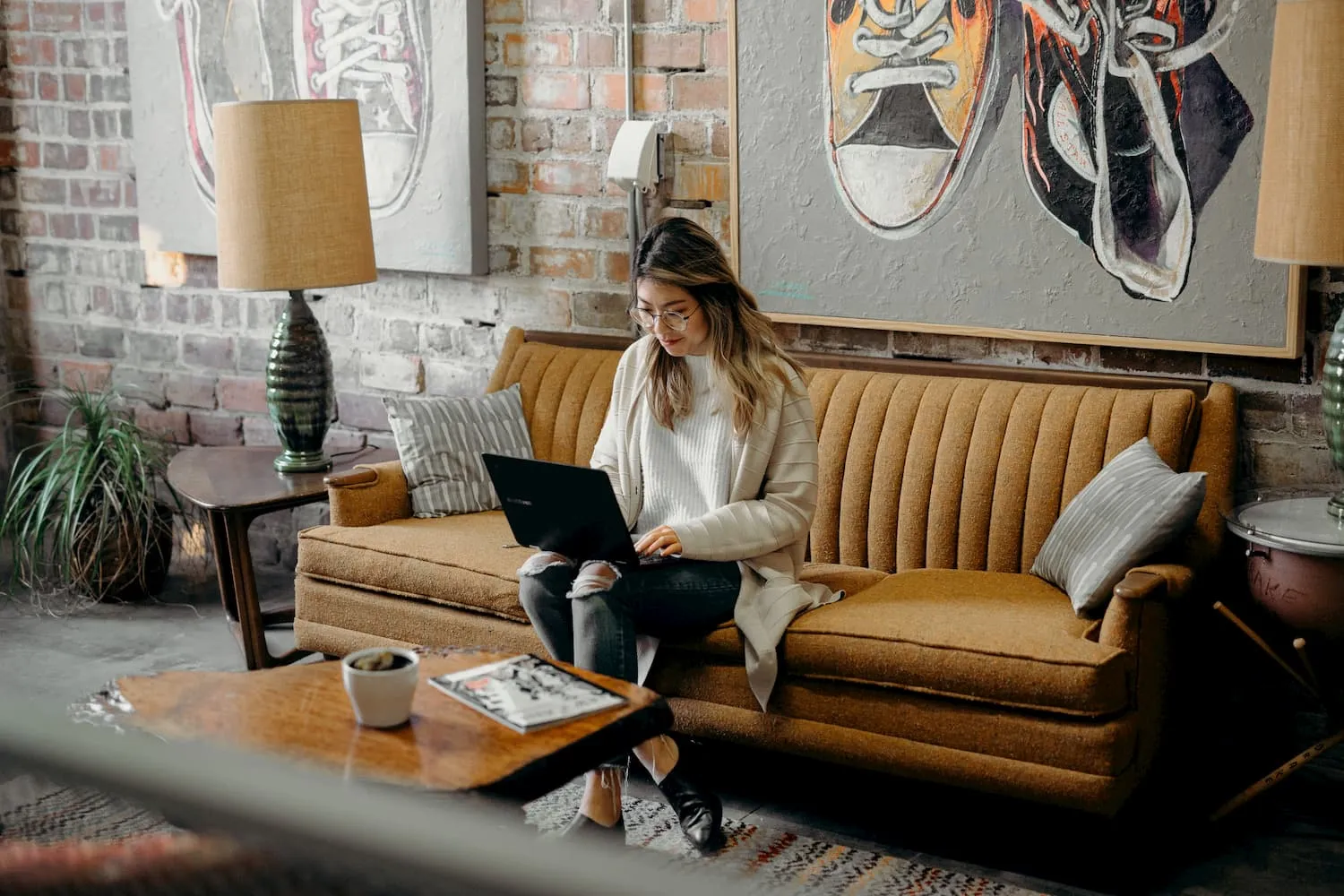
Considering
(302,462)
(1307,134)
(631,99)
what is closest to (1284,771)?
(1307,134)

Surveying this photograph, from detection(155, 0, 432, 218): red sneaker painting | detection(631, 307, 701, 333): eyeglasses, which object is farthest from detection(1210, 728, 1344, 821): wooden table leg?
detection(155, 0, 432, 218): red sneaker painting

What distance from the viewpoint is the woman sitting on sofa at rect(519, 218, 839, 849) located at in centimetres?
271

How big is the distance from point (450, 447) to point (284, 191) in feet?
2.53

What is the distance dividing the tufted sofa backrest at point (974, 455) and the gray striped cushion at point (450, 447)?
83cm

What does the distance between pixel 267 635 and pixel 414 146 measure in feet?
4.72

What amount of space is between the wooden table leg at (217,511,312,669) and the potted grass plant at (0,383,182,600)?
723 mm

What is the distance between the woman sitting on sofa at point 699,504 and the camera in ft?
8.88

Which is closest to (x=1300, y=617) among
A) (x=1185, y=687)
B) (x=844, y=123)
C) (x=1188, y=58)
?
(x=1185, y=687)

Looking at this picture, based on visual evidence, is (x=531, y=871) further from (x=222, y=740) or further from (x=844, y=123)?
(x=844, y=123)

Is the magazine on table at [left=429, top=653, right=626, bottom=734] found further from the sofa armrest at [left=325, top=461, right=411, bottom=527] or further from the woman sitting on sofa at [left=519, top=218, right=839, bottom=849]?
the sofa armrest at [left=325, top=461, right=411, bottom=527]

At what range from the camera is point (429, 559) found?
10.6 ft

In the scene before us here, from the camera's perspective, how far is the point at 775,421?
2.84 m

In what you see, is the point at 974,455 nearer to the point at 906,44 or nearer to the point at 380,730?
the point at 906,44

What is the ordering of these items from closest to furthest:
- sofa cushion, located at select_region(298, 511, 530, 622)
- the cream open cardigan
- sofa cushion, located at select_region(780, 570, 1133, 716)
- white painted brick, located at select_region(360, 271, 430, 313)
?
sofa cushion, located at select_region(780, 570, 1133, 716) → the cream open cardigan → sofa cushion, located at select_region(298, 511, 530, 622) → white painted brick, located at select_region(360, 271, 430, 313)
